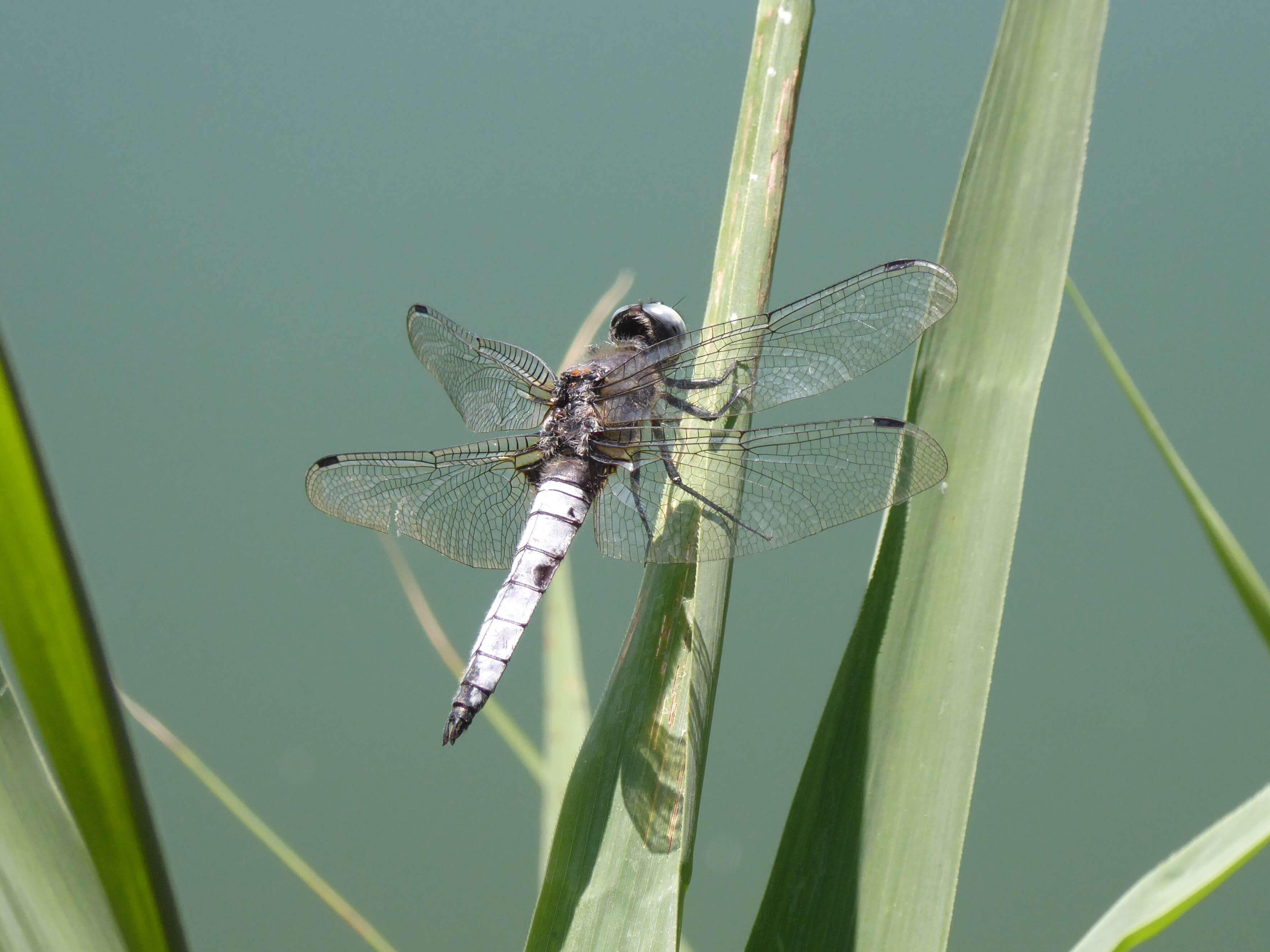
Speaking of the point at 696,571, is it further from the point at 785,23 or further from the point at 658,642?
the point at 785,23

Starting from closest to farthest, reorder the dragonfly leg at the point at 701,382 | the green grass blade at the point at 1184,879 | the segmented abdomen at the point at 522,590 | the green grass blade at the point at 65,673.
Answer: the green grass blade at the point at 65,673 < the green grass blade at the point at 1184,879 < the segmented abdomen at the point at 522,590 < the dragonfly leg at the point at 701,382

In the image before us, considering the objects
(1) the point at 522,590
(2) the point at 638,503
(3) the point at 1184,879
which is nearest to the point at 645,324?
(2) the point at 638,503

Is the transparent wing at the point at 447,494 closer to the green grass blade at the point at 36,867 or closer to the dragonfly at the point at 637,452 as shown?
the dragonfly at the point at 637,452

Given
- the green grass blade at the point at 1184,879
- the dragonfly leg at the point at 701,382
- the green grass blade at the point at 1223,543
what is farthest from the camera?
the dragonfly leg at the point at 701,382

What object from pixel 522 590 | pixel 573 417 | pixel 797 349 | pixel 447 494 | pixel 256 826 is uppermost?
pixel 797 349

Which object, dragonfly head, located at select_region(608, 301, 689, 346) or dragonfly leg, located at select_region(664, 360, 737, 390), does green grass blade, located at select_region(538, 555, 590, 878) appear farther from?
dragonfly head, located at select_region(608, 301, 689, 346)

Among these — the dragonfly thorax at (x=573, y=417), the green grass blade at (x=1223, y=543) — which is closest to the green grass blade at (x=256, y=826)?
the dragonfly thorax at (x=573, y=417)

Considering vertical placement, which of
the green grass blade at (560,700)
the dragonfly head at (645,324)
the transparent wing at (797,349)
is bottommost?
the green grass blade at (560,700)

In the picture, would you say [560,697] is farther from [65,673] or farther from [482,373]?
[65,673]
